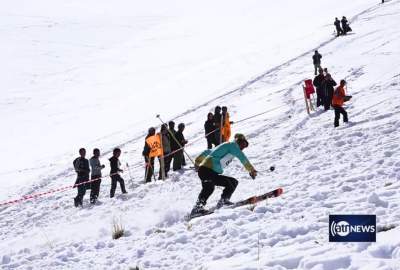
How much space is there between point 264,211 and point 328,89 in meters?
10.5

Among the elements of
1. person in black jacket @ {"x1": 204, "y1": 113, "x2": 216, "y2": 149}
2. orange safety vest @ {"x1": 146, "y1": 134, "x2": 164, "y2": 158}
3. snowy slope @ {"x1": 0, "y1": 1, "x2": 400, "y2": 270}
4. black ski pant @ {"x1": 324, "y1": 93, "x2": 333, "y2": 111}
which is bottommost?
snowy slope @ {"x1": 0, "y1": 1, "x2": 400, "y2": 270}

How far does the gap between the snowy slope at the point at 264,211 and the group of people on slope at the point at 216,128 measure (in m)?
1.19

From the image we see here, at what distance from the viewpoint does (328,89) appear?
18625 mm

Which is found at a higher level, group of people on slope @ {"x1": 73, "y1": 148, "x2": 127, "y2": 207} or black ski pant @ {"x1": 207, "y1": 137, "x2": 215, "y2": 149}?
black ski pant @ {"x1": 207, "y1": 137, "x2": 215, "y2": 149}

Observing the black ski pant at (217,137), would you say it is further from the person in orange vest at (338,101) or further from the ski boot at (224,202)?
the ski boot at (224,202)

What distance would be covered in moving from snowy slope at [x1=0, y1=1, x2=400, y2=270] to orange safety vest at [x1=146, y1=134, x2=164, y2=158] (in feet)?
2.64

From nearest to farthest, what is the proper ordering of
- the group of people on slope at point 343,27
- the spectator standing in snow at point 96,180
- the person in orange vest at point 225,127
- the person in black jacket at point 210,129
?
the spectator standing in snow at point 96,180 → the person in black jacket at point 210,129 → the person in orange vest at point 225,127 → the group of people on slope at point 343,27

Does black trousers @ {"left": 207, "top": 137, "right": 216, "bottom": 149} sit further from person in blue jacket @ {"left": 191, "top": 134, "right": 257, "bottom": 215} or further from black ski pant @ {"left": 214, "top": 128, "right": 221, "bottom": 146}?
person in blue jacket @ {"left": 191, "top": 134, "right": 257, "bottom": 215}

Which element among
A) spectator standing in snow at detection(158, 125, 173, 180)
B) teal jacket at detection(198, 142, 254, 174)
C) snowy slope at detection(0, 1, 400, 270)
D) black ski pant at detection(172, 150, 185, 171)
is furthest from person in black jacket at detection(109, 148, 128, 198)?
teal jacket at detection(198, 142, 254, 174)

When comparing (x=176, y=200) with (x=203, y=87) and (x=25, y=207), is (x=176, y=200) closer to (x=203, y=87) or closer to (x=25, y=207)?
(x=25, y=207)

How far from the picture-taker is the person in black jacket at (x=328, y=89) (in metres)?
18.6

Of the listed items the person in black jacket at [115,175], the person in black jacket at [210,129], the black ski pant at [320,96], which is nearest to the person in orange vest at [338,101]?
the black ski pant at [320,96]

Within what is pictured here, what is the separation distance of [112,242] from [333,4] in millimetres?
60932

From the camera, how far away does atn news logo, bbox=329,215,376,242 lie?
509 cm
